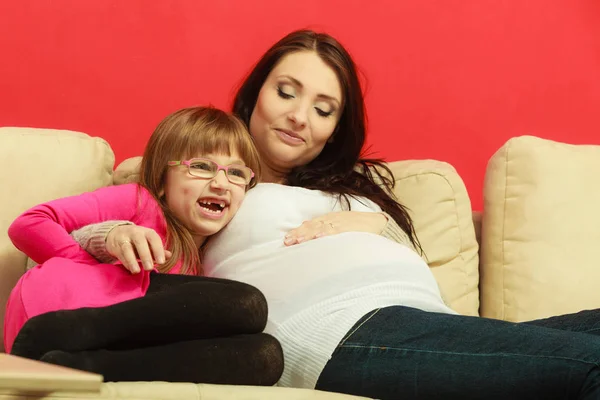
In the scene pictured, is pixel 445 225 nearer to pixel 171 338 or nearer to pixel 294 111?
pixel 294 111

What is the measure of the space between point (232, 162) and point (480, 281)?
84cm

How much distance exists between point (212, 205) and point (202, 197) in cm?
6

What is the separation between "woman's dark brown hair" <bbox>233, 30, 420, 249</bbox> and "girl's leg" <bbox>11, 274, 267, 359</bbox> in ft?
1.98

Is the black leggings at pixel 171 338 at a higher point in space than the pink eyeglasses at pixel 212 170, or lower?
lower

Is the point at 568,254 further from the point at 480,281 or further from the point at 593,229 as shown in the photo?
the point at 480,281

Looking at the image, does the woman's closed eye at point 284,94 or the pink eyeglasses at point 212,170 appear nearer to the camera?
the pink eyeglasses at point 212,170

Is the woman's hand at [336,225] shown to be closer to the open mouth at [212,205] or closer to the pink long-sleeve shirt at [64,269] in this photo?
the open mouth at [212,205]

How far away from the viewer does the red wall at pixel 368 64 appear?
2260mm

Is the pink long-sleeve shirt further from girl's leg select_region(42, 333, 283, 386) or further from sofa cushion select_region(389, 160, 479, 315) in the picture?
sofa cushion select_region(389, 160, 479, 315)

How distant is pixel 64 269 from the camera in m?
1.44

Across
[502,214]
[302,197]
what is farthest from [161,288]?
[502,214]

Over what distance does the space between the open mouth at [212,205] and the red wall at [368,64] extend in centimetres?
71

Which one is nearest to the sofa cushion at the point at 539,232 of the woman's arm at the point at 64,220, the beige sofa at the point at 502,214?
the beige sofa at the point at 502,214

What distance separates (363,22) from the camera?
8.29ft
